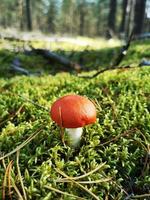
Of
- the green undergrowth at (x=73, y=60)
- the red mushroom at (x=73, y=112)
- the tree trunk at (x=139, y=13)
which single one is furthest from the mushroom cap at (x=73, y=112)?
the tree trunk at (x=139, y=13)

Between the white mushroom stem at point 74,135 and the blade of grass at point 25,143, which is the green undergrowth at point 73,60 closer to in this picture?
the blade of grass at point 25,143

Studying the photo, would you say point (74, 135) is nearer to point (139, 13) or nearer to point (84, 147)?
point (84, 147)

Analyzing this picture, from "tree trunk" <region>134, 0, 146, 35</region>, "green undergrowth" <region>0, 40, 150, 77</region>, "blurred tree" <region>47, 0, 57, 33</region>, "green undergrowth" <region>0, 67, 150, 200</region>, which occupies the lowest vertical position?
"green undergrowth" <region>0, 67, 150, 200</region>

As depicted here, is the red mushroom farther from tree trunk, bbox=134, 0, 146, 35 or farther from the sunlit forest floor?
tree trunk, bbox=134, 0, 146, 35

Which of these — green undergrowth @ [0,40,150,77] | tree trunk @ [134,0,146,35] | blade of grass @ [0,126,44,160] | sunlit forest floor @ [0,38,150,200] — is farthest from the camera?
tree trunk @ [134,0,146,35]

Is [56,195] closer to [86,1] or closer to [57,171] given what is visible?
[57,171]

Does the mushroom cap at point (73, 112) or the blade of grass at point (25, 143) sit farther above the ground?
the mushroom cap at point (73, 112)

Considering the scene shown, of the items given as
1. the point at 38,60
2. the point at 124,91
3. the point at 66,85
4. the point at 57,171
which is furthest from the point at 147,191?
the point at 38,60

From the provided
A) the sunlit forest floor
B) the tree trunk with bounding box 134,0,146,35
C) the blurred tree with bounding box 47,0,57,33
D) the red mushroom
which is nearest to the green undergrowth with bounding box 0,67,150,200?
the sunlit forest floor
